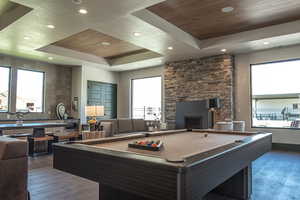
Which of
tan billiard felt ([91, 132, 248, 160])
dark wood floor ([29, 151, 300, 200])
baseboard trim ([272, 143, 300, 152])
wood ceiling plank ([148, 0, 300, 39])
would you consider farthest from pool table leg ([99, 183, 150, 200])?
baseboard trim ([272, 143, 300, 152])

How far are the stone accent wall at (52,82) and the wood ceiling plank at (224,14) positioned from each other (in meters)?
5.48

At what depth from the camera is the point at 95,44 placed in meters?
6.59

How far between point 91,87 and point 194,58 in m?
4.38

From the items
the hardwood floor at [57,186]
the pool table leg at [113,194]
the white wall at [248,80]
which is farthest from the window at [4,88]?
the white wall at [248,80]

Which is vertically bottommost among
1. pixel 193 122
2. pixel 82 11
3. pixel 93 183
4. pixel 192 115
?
pixel 93 183

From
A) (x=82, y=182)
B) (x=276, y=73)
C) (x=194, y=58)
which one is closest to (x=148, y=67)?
(x=194, y=58)

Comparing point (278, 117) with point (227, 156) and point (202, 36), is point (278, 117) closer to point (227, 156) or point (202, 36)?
point (202, 36)

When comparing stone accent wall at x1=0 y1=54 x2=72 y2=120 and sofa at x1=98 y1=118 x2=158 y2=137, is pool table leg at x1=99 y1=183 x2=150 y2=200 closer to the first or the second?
sofa at x1=98 y1=118 x2=158 y2=137

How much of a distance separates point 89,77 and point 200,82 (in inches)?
178

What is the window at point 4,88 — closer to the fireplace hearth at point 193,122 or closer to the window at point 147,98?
the window at point 147,98

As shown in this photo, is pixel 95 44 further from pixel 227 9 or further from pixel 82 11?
pixel 227 9

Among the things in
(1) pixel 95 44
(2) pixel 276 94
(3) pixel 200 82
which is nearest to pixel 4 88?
(1) pixel 95 44

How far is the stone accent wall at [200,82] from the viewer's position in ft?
21.8

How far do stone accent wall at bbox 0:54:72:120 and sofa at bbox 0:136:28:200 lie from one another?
5.91 metres
